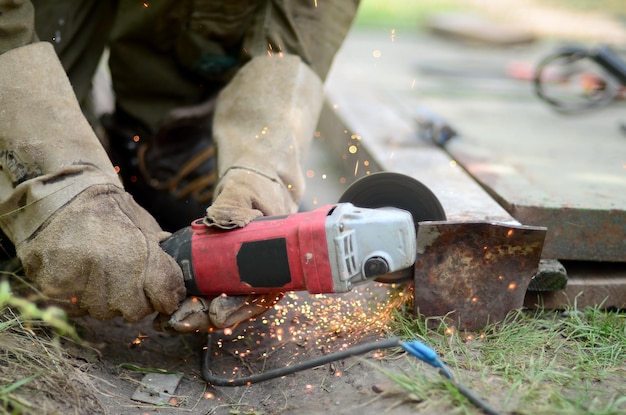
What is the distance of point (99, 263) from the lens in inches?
69.5

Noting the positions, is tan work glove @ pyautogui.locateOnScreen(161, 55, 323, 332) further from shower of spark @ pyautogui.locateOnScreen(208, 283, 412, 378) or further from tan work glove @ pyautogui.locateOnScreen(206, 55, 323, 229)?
shower of spark @ pyautogui.locateOnScreen(208, 283, 412, 378)

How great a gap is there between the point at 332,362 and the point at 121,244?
644 mm

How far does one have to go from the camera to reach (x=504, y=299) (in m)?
2.05

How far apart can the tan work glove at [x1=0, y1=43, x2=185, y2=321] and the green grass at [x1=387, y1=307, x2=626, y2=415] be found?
2.19 feet

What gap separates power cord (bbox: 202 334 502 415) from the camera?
5.27 feet

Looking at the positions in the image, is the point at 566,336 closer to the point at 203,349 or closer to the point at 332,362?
the point at 332,362

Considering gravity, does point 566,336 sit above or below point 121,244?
below

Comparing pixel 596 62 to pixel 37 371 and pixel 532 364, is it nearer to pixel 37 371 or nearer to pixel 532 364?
pixel 532 364

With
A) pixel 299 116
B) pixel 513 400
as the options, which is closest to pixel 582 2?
pixel 299 116

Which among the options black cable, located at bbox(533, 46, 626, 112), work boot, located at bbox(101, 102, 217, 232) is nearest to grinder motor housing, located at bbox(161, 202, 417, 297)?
work boot, located at bbox(101, 102, 217, 232)

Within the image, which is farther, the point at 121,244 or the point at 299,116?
the point at 299,116

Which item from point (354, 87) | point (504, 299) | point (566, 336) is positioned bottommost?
point (566, 336)

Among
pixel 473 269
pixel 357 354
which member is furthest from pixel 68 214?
pixel 473 269

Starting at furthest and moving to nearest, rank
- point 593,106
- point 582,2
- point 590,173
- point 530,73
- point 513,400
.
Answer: point 582,2 → point 530,73 → point 593,106 → point 590,173 → point 513,400
